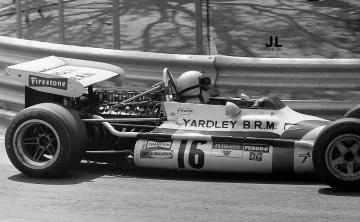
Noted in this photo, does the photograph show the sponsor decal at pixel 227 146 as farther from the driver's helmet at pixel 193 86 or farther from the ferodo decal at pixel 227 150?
the driver's helmet at pixel 193 86

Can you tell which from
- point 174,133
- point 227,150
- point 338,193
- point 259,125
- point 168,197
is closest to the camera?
point 168,197

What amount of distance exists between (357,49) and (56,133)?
20.8 feet

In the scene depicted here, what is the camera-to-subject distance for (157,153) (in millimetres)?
7328

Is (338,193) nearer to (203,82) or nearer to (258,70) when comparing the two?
(203,82)

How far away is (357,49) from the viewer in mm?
12039

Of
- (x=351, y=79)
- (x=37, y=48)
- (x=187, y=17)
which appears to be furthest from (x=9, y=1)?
(x=351, y=79)

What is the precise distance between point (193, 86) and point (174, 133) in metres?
0.67

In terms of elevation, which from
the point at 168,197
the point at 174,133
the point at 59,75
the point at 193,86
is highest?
the point at 59,75

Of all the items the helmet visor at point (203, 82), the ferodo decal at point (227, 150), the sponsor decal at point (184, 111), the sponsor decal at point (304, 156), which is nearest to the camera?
the sponsor decal at point (304, 156)

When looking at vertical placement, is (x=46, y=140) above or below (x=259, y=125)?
below

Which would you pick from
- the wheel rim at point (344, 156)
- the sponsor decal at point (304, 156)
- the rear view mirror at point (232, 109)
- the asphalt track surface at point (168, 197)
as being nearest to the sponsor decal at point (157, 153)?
the asphalt track surface at point (168, 197)

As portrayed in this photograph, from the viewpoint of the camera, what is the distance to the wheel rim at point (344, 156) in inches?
263

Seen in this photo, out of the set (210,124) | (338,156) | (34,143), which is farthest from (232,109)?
Answer: (34,143)

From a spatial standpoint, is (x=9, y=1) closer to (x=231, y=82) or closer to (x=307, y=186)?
(x=231, y=82)
